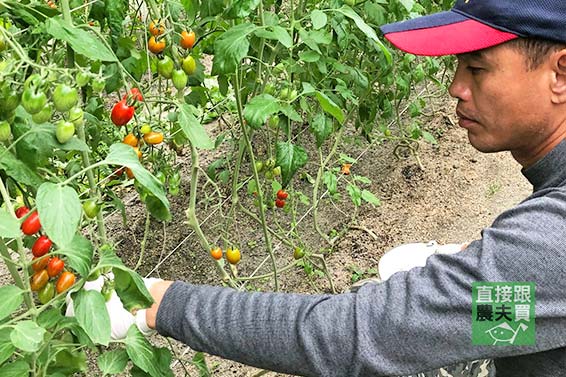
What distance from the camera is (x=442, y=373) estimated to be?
1445mm

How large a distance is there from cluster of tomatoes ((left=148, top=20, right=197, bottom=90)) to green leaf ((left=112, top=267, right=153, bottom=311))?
45 cm

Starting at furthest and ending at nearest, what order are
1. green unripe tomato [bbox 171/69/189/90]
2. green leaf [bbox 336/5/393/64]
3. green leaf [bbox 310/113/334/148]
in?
green leaf [bbox 310/113/334/148] < green leaf [bbox 336/5/393/64] < green unripe tomato [bbox 171/69/189/90]

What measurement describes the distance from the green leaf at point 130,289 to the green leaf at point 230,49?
21.9 inches

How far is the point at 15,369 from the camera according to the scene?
3.05ft

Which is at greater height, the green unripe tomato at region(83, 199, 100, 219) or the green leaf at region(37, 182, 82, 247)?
the green leaf at region(37, 182, 82, 247)

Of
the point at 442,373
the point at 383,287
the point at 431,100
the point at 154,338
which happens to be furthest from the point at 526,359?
the point at 431,100

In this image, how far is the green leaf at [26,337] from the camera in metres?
0.80

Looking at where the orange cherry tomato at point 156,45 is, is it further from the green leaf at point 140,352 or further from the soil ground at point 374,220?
the soil ground at point 374,220

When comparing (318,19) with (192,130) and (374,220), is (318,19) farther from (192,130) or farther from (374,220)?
(374,220)

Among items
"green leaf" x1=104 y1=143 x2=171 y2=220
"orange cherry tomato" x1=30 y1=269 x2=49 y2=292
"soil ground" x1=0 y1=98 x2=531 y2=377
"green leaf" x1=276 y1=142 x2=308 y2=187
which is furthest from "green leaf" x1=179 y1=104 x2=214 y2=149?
"soil ground" x1=0 y1=98 x2=531 y2=377

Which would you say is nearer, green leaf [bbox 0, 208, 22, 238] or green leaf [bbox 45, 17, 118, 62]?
green leaf [bbox 0, 208, 22, 238]

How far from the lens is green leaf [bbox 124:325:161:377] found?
97cm

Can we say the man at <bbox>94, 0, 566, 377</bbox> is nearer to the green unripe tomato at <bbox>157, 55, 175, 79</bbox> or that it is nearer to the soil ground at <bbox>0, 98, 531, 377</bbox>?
the green unripe tomato at <bbox>157, 55, 175, 79</bbox>

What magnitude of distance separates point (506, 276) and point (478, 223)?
6.28ft
